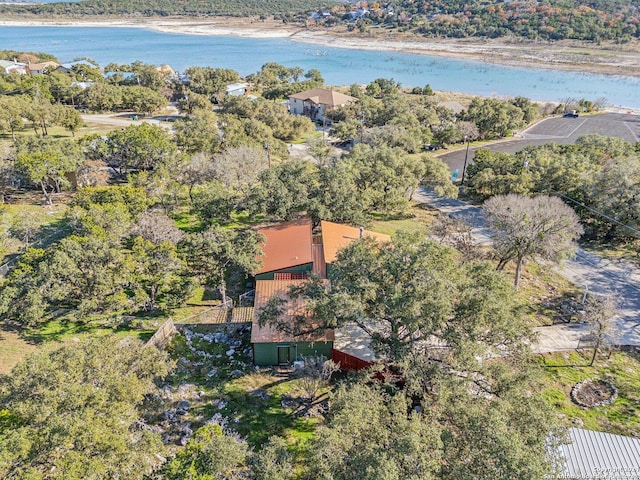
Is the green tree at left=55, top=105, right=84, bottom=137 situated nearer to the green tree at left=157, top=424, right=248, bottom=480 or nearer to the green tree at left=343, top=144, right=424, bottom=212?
the green tree at left=343, top=144, right=424, bottom=212

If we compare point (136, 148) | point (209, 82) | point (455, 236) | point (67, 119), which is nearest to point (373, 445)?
point (455, 236)

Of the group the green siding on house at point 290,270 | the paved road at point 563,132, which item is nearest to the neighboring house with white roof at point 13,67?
the paved road at point 563,132

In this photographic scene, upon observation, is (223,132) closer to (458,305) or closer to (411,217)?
(411,217)

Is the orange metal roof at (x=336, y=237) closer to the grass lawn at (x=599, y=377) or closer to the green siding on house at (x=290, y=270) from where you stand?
the green siding on house at (x=290, y=270)

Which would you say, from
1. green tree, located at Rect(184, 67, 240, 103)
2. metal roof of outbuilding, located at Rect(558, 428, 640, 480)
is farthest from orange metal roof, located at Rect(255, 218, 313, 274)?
green tree, located at Rect(184, 67, 240, 103)

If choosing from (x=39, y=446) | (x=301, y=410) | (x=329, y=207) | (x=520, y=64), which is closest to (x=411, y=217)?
(x=329, y=207)

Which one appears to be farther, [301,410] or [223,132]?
[223,132]
